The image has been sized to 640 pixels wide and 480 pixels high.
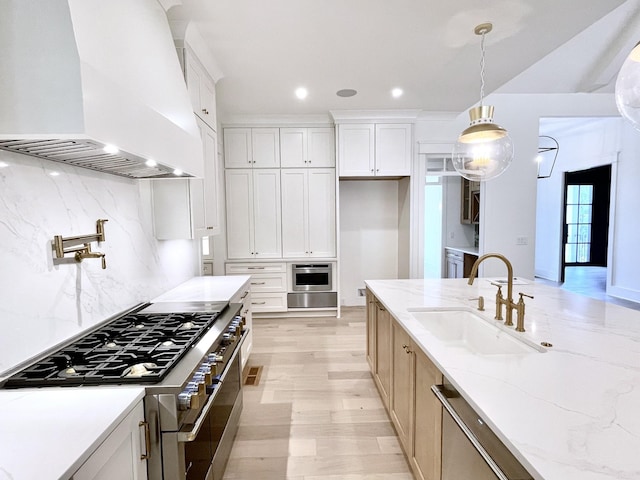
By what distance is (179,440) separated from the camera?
1119mm

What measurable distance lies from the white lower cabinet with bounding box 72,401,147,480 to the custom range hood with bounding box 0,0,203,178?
0.87 meters

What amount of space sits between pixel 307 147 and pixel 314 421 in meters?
3.34

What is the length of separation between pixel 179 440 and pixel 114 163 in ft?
4.12

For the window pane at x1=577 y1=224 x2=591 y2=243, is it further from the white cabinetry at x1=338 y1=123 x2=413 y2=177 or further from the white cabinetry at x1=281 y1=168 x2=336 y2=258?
the white cabinetry at x1=281 y1=168 x2=336 y2=258

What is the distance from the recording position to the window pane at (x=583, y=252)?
27.5 feet

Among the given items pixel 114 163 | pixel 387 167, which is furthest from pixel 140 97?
pixel 387 167

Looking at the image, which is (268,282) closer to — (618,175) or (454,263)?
(454,263)

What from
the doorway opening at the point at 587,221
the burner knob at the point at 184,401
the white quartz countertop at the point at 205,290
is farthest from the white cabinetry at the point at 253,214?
the doorway opening at the point at 587,221

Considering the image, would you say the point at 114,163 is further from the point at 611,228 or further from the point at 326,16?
the point at 611,228

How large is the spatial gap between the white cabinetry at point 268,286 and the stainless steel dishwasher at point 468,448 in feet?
10.9

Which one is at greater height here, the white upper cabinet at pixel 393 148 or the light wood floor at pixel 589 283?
the white upper cabinet at pixel 393 148

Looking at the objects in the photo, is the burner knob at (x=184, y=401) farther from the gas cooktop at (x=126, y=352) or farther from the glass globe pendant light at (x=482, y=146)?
the glass globe pendant light at (x=482, y=146)

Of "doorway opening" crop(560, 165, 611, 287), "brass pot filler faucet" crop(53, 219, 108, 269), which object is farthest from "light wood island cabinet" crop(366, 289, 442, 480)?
"doorway opening" crop(560, 165, 611, 287)

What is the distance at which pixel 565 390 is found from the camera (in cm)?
102
